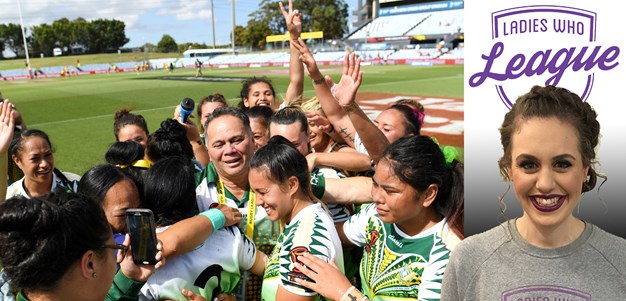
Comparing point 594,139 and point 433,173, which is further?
point 433,173

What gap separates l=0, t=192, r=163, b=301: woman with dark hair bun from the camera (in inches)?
62.5

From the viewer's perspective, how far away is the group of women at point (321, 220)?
158 cm

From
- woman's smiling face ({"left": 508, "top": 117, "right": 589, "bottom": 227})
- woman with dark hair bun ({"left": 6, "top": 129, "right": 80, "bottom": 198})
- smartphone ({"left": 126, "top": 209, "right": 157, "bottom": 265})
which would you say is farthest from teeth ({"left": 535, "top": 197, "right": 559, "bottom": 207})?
woman with dark hair bun ({"left": 6, "top": 129, "right": 80, "bottom": 198})

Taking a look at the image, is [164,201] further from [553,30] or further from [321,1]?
[321,1]

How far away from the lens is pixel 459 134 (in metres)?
11.5

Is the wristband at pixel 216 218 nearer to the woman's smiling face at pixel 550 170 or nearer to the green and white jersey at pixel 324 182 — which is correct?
A: the green and white jersey at pixel 324 182

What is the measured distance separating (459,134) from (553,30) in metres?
10.2

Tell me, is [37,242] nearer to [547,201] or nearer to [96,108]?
[547,201]

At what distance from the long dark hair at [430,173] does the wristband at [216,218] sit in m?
0.78

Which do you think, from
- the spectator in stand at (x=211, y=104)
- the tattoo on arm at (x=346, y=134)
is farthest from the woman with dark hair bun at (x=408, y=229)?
the spectator in stand at (x=211, y=104)

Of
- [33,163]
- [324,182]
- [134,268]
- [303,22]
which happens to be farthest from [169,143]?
[303,22]

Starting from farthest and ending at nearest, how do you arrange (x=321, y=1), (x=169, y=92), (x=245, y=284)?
(x=321, y=1) < (x=169, y=92) < (x=245, y=284)

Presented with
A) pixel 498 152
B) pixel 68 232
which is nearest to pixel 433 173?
pixel 498 152

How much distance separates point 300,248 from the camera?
2.14 metres
